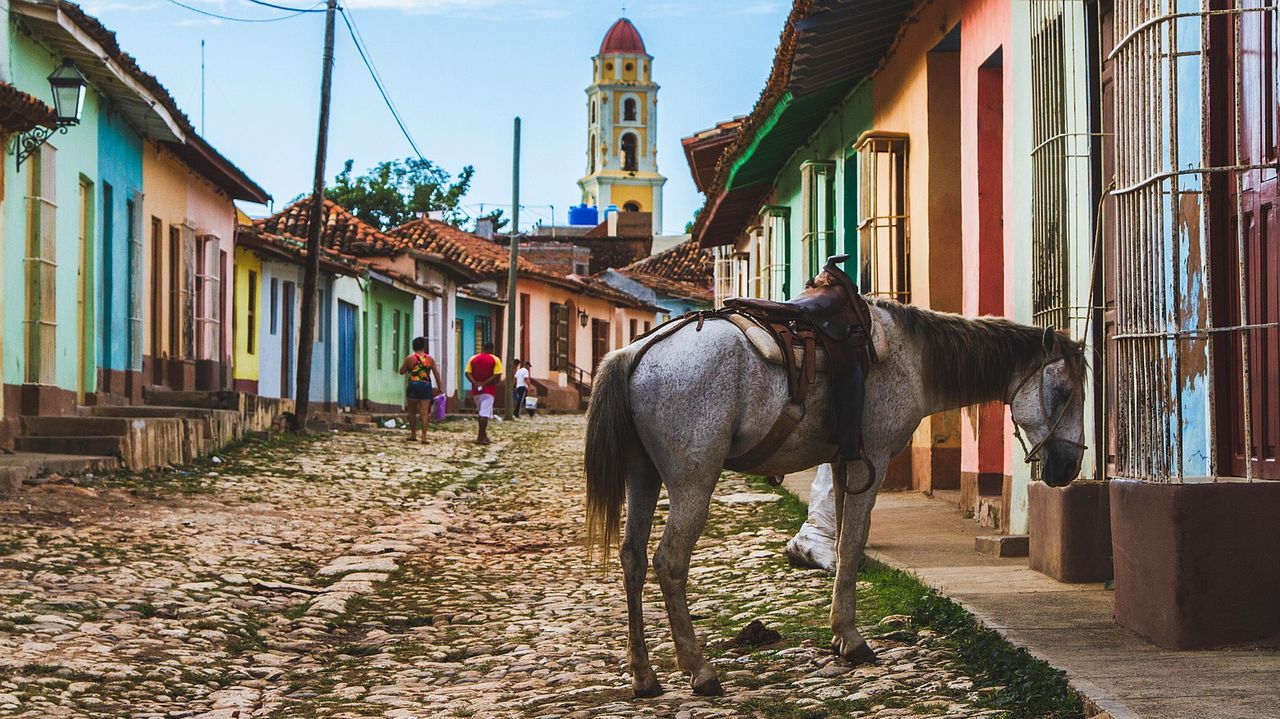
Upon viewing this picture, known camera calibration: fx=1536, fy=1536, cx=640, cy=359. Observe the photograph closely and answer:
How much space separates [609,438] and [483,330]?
122 feet

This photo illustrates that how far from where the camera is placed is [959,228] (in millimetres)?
11336

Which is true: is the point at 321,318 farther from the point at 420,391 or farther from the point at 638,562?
the point at 638,562

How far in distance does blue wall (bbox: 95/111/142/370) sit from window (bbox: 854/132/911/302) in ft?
26.2

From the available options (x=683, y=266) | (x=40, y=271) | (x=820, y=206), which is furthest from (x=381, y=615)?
(x=683, y=266)

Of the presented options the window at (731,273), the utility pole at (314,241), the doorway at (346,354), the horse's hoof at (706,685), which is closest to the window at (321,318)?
the doorway at (346,354)

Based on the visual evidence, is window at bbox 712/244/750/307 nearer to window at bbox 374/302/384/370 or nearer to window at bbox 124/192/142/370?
window at bbox 374/302/384/370

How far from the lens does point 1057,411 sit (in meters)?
6.00

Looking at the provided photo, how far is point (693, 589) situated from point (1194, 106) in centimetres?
345

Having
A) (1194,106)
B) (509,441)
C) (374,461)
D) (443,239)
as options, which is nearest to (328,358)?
(509,441)

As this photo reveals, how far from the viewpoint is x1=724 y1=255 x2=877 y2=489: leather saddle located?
18.2 ft

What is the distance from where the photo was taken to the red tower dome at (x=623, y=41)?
8881cm

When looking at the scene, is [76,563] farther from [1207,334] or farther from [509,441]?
[509,441]

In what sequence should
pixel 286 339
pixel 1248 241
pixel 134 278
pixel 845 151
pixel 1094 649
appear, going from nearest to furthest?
pixel 1094 649, pixel 1248 241, pixel 845 151, pixel 134 278, pixel 286 339

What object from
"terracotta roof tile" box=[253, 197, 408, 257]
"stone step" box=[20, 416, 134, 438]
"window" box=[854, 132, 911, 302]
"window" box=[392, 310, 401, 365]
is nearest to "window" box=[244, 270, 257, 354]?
"terracotta roof tile" box=[253, 197, 408, 257]
